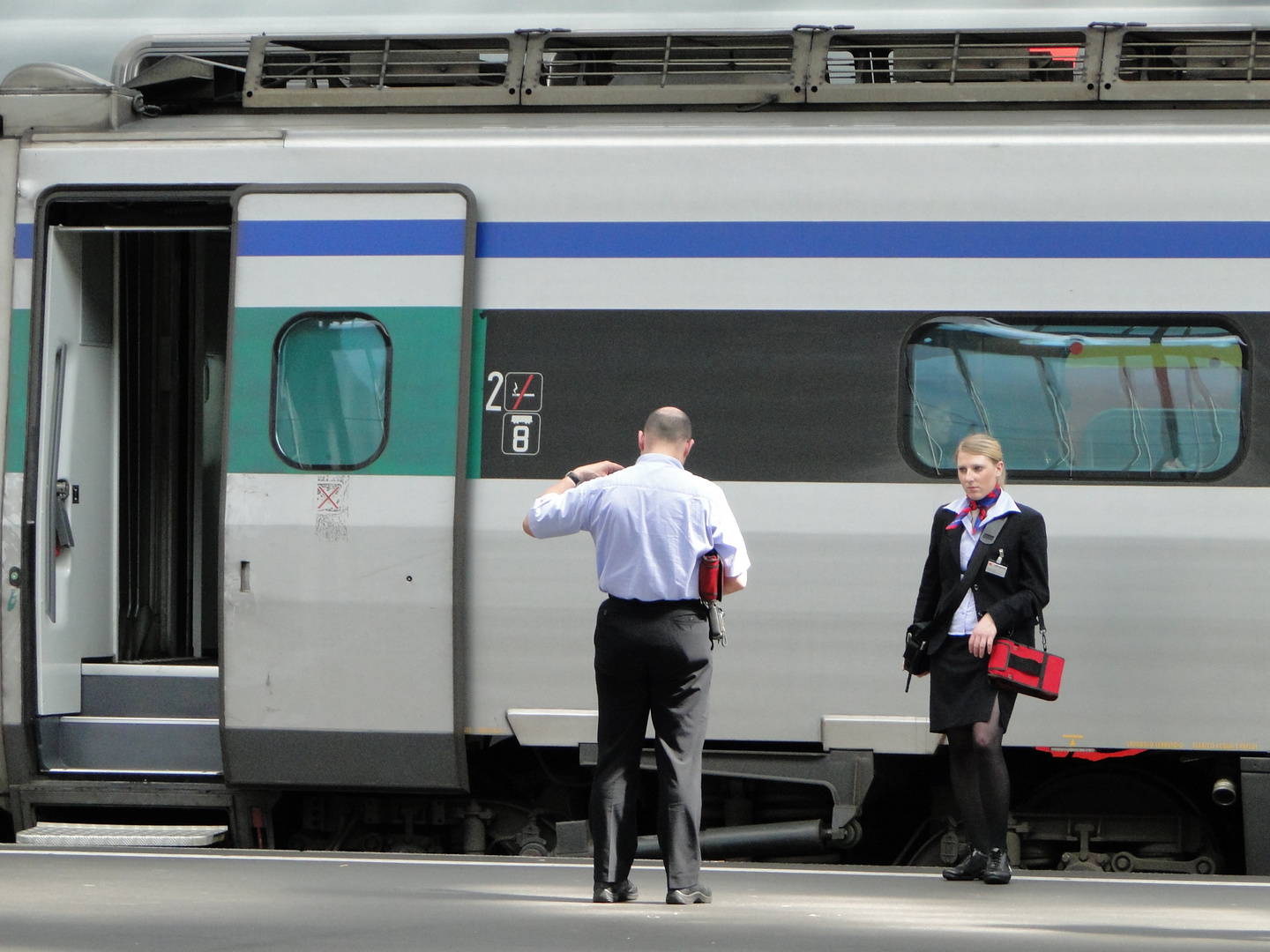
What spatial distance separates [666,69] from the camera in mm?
6062

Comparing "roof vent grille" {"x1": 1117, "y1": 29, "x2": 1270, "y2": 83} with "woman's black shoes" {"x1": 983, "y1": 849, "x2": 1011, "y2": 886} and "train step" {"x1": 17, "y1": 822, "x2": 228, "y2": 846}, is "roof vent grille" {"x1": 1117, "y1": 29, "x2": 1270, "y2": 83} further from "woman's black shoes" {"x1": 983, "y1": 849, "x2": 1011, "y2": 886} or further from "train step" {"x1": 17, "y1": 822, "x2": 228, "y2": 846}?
"train step" {"x1": 17, "y1": 822, "x2": 228, "y2": 846}

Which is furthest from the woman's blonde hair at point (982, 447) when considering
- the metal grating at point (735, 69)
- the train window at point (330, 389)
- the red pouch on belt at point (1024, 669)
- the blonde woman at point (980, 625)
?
the train window at point (330, 389)

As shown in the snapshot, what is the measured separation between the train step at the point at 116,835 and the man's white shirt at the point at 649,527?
7.50 feet

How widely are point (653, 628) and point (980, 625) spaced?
1.19 meters

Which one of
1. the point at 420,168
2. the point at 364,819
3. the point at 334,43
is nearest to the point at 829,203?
the point at 420,168

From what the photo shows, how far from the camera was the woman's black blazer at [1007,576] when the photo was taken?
5219 millimetres

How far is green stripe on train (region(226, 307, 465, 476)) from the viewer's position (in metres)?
5.91

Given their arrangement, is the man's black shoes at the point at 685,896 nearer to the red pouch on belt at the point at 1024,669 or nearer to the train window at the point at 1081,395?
the red pouch on belt at the point at 1024,669

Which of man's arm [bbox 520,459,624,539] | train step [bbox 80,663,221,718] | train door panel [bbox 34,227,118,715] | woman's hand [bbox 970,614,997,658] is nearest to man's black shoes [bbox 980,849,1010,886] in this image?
woman's hand [bbox 970,614,997,658]

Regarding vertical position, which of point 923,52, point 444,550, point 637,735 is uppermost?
point 923,52

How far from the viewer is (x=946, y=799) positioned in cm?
609

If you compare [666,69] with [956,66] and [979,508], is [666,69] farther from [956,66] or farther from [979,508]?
[979,508]

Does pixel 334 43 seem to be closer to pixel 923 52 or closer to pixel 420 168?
pixel 420 168

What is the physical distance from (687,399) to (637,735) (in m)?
1.52
